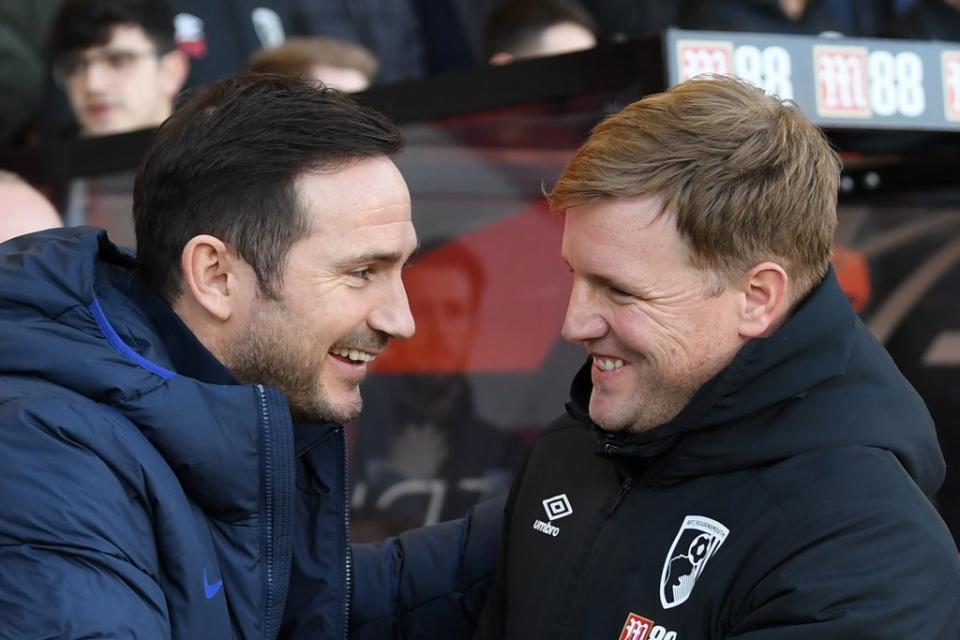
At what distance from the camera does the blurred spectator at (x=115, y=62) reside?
476 cm

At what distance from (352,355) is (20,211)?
84cm

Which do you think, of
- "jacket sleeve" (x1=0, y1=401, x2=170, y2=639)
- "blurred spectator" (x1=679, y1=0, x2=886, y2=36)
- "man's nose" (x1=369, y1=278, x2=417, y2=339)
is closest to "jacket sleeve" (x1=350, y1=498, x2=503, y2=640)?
"man's nose" (x1=369, y1=278, x2=417, y2=339)

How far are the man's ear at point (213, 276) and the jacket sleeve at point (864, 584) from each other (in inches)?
36.5

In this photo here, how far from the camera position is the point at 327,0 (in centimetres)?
559

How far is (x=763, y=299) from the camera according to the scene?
77.2 inches

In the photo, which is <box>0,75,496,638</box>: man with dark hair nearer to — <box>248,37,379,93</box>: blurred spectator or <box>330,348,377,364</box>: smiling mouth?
<box>330,348,377,364</box>: smiling mouth

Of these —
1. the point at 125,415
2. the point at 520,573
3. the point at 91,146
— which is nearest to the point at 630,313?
the point at 520,573

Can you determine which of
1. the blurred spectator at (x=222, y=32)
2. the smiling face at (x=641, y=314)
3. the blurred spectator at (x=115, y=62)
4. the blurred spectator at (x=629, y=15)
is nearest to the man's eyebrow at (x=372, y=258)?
the smiling face at (x=641, y=314)

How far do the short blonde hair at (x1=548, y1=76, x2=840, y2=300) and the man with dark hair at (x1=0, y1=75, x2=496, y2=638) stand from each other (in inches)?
18.6

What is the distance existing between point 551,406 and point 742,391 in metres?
1.73

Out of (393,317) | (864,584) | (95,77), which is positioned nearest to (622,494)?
(864,584)

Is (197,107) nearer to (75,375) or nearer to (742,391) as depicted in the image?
(75,375)

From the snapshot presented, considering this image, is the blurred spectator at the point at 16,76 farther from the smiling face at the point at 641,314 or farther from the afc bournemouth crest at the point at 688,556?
the afc bournemouth crest at the point at 688,556

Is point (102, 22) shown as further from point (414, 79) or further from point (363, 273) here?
point (363, 273)
